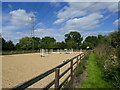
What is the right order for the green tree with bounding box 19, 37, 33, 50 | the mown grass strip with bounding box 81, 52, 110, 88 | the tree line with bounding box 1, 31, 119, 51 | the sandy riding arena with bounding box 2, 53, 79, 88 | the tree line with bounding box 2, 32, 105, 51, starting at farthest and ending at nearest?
the green tree with bounding box 19, 37, 33, 50 → the tree line with bounding box 2, 32, 105, 51 → the tree line with bounding box 1, 31, 119, 51 → the sandy riding arena with bounding box 2, 53, 79, 88 → the mown grass strip with bounding box 81, 52, 110, 88

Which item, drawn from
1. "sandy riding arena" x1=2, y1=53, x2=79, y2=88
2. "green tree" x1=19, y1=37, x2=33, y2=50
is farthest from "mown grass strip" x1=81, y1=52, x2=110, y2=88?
"green tree" x1=19, y1=37, x2=33, y2=50

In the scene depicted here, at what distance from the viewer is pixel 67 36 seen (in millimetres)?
75938

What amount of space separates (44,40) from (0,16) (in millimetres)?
70093

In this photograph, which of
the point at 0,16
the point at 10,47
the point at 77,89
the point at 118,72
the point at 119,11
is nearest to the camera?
the point at 77,89

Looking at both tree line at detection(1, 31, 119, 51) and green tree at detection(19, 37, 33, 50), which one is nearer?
tree line at detection(1, 31, 119, 51)

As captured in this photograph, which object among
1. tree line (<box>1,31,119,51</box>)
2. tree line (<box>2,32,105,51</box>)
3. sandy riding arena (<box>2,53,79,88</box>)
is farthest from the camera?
tree line (<box>2,32,105,51</box>)

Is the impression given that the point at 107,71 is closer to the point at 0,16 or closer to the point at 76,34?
the point at 0,16

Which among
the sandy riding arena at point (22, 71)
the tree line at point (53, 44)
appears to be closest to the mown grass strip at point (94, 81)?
the sandy riding arena at point (22, 71)

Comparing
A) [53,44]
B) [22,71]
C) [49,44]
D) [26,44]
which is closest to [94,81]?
[22,71]

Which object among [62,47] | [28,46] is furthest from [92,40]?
[28,46]

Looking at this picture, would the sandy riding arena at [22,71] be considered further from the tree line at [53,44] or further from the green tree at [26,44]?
the green tree at [26,44]

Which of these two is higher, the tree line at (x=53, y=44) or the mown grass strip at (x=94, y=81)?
the tree line at (x=53, y=44)

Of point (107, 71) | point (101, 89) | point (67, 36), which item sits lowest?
point (101, 89)

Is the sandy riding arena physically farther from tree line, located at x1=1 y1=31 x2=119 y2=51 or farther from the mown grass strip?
tree line, located at x1=1 y1=31 x2=119 y2=51
